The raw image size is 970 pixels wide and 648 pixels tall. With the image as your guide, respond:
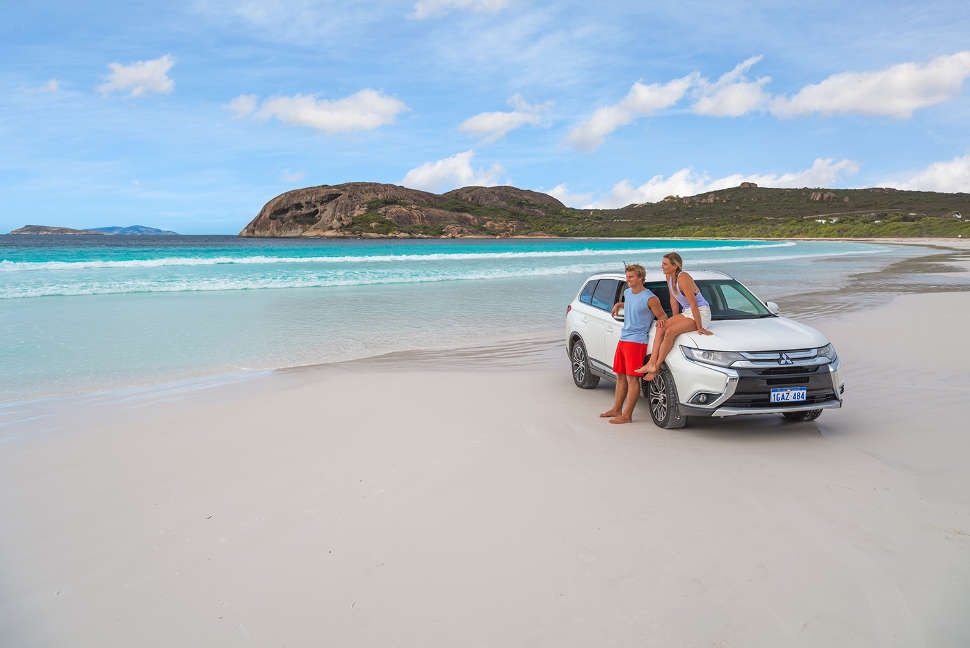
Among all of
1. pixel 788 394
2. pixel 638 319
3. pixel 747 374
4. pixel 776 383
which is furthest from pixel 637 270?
pixel 788 394

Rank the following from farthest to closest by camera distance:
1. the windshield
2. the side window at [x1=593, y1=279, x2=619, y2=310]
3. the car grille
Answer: the side window at [x1=593, y1=279, x2=619, y2=310], the windshield, the car grille

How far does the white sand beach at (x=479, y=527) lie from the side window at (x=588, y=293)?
1946 millimetres

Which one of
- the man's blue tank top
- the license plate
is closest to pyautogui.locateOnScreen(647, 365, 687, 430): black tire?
the man's blue tank top

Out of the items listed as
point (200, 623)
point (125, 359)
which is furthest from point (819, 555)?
point (125, 359)

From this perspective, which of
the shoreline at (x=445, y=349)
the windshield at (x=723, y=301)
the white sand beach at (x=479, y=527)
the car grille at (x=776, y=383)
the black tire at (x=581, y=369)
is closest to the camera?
the white sand beach at (x=479, y=527)

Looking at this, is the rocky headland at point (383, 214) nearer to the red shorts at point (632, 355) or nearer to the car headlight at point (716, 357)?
the red shorts at point (632, 355)

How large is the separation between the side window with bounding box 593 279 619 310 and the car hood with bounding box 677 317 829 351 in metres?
1.57

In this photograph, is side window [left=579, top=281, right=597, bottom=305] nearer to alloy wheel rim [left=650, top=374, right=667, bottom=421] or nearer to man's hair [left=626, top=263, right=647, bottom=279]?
man's hair [left=626, top=263, right=647, bottom=279]

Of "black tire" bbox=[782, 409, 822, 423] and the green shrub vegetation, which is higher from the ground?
the green shrub vegetation

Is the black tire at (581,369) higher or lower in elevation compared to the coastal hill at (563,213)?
lower

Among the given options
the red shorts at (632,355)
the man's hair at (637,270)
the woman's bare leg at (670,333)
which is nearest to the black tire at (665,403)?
the woman's bare leg at (670,333)

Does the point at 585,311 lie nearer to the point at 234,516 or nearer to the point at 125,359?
the point at 234,516

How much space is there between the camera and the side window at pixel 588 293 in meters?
8.53

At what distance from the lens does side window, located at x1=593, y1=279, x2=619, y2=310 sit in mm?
7934
